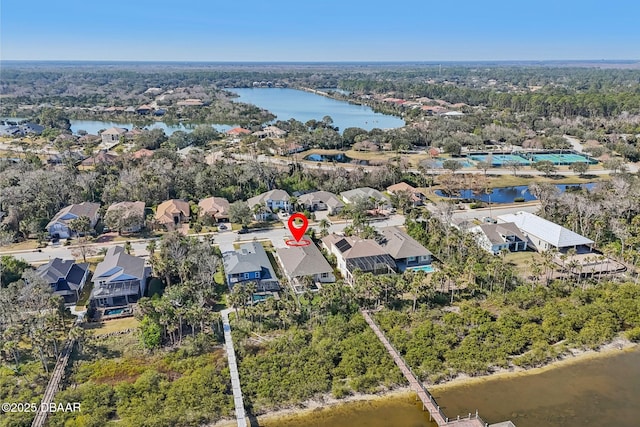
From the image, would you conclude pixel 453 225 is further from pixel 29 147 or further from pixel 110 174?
pixel 29 147

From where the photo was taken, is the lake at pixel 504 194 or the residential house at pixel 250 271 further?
the lake at pixel 504 194

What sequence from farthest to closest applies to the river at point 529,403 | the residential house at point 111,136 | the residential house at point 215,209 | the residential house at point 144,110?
the residential house at point 144,110 < the residential house at point 111,136 < the residential house at point 215,209 < the river at point 529,403

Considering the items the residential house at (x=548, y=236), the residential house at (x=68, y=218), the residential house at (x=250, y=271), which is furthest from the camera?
the residential house at (x=68, y=218)

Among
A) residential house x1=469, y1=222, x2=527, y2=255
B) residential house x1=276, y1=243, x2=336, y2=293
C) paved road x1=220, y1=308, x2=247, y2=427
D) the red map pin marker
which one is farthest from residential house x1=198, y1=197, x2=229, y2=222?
residential house x1=469, y1=222, x2=527, y2=255

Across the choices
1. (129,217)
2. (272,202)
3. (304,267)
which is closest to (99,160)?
(129,217)

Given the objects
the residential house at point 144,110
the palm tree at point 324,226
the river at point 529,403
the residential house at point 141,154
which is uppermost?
the residential house at point 144,110

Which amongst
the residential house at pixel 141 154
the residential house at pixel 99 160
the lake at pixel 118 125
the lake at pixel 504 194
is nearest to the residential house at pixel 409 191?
the lake at pixel 504 194

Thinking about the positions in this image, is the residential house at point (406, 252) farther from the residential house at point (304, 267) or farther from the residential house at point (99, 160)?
the residential house at point (99, 160)
